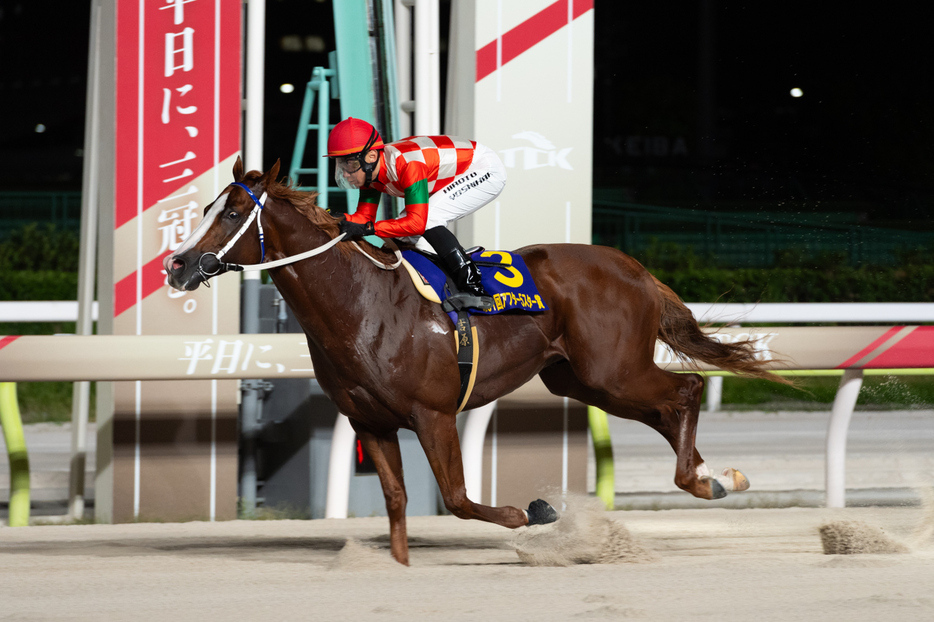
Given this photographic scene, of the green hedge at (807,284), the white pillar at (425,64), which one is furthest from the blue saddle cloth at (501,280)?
the green hedge at (807,284)

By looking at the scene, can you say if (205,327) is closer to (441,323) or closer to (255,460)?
(255,460)

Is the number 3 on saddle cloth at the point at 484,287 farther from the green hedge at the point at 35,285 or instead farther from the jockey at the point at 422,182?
the green hedge at the point at 35,285

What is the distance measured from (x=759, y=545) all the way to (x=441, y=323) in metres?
1.45

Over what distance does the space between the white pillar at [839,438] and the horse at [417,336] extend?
2.94 ft

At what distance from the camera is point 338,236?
10.7 ft

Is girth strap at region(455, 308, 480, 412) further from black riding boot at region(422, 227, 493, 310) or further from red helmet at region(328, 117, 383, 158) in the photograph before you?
red helmet at region(328, 117, 383, 158)

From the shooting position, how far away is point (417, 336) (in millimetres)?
3266

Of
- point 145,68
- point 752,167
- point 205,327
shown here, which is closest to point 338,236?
point 205,327

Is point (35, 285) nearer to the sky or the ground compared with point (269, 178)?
nearer to the ground

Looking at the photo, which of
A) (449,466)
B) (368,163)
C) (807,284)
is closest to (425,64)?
(368,163)

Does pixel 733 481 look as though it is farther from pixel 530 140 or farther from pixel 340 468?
pixel 530 140

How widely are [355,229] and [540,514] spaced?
1.13 metres

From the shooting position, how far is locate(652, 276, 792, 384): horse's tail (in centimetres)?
388

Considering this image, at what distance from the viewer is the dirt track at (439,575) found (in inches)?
104
